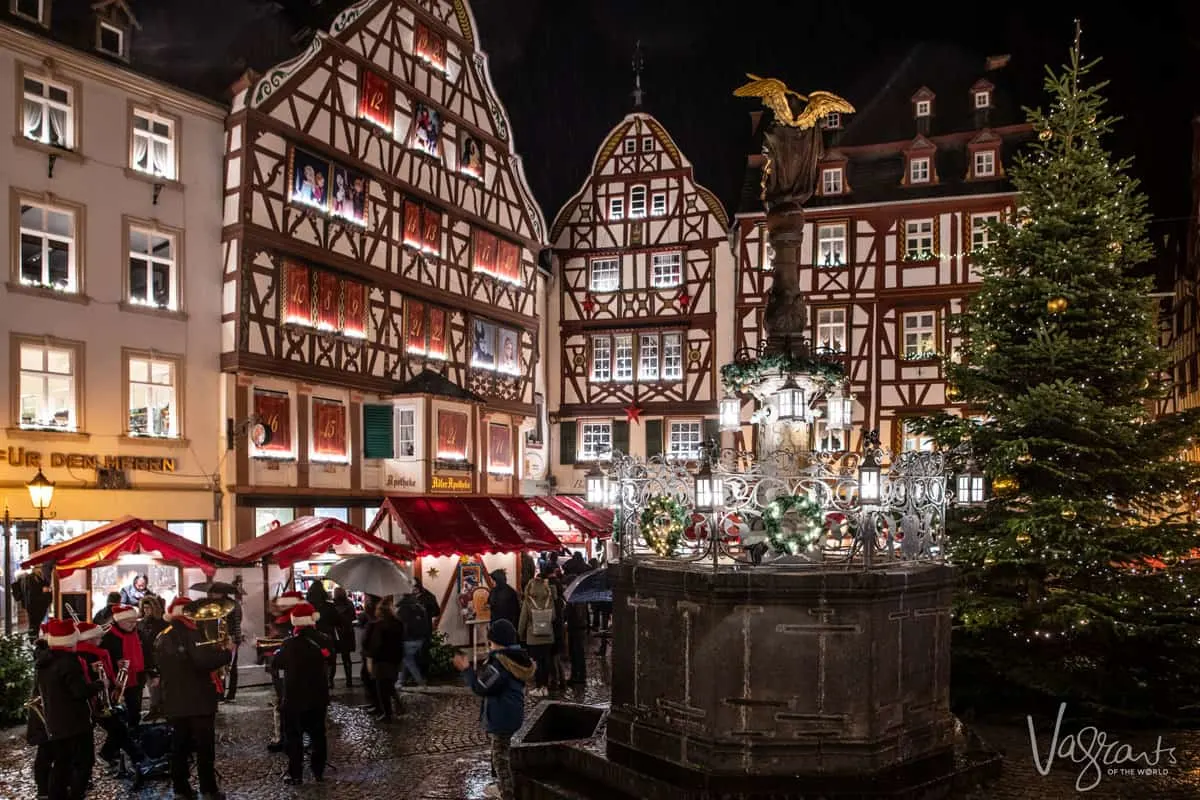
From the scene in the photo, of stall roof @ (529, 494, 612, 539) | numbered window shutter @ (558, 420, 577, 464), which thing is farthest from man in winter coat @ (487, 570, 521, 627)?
numbered window shutter @ (558, 420, 577, 464)

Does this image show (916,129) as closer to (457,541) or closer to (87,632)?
(457,541)

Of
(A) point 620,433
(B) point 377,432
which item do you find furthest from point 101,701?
(A) point 620,433

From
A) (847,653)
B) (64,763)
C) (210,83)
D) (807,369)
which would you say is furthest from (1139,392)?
(210,83)

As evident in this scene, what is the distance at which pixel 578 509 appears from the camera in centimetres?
2870

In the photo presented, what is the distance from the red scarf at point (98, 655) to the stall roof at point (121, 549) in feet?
14.7

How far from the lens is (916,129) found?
115 feet

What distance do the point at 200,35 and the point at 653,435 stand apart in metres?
18.5

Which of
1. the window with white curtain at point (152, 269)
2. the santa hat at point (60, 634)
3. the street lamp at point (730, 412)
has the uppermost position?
the window with white curtain at point (152, 269)

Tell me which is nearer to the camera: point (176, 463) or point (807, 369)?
point (807, 369)

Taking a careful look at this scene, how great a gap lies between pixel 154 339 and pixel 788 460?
13.9 meters

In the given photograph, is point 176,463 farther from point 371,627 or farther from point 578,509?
point 578,509

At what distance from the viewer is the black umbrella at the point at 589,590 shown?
1699cm

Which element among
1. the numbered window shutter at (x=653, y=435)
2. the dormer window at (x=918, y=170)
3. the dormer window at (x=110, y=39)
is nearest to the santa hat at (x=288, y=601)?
the dormer window at (x=110, y=39)

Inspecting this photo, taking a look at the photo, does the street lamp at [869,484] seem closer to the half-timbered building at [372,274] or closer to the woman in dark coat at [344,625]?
the woman in dark coat at [344,625]
